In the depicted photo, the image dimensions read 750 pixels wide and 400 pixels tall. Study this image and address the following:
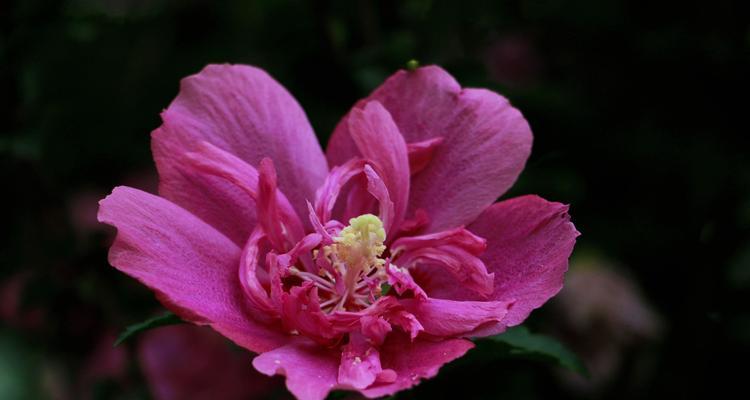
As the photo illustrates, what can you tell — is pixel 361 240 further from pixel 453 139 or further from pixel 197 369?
pixel 197 369

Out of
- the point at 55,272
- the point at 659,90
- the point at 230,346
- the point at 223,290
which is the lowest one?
the point at 230,346

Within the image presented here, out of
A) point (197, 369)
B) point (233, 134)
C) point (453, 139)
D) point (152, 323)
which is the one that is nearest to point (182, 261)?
point (152, 323)

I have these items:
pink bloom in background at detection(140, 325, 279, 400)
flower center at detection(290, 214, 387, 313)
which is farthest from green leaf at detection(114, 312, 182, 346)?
pink bloom in background at detection(140, 325, 279, 400)

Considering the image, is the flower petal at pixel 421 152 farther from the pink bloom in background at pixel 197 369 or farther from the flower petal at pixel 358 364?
the pink bloom in background at pixel 197 369

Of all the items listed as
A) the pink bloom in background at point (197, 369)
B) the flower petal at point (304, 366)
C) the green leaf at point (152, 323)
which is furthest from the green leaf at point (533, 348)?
the pink bloom in background at point (197, 369)

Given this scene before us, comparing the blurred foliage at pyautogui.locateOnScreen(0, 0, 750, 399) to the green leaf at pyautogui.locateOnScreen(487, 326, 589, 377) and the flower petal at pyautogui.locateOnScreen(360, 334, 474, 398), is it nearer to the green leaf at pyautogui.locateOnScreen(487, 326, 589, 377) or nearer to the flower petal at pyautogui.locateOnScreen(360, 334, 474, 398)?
the green leaf at pyautogui.locateOnScreen(487, 326, 589, 377)

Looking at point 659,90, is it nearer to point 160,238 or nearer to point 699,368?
point 699,368

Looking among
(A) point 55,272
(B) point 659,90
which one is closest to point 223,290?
(A) point 55,272
